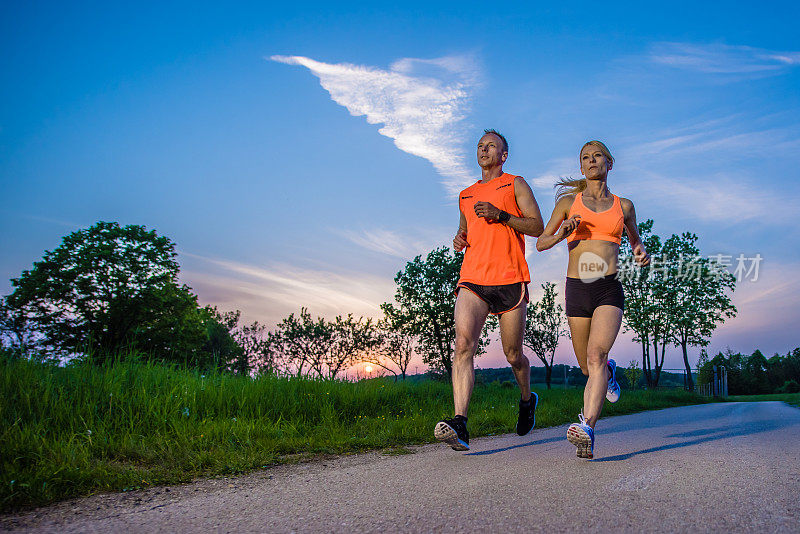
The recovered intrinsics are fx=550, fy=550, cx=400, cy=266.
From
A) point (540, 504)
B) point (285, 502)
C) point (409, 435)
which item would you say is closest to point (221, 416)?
point (409, 435)

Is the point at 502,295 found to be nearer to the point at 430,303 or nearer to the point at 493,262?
the point at 493,262

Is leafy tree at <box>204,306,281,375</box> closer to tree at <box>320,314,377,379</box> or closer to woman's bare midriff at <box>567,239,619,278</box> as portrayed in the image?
tree at <box>320,314,377,379</box>

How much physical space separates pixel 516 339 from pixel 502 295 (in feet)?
1.42

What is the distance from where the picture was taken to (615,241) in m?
4.60

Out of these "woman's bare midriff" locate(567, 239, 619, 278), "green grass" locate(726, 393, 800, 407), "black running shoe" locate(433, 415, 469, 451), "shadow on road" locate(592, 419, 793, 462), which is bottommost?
"green grass" locate(726, 393, 800, 407)

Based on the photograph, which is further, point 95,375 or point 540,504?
point 95,375

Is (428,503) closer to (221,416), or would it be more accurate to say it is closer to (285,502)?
(285,502)

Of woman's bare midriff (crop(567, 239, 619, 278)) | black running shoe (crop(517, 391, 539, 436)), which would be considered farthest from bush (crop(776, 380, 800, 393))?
woman's bare midriff (crop(567, 239, 619, 278))

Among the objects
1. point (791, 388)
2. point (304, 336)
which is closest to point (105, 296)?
point (304, 336)

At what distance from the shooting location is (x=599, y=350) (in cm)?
436

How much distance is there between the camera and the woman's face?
4777 millimetres

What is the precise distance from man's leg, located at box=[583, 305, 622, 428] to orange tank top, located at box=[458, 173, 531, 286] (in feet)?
2.37

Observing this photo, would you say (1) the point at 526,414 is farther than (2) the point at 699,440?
No

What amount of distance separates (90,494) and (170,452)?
33.3 inches
